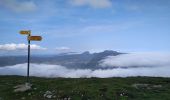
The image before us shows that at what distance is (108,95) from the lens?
32406mm

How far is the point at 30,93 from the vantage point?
110ft

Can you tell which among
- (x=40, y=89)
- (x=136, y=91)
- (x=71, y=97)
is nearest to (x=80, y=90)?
(x=71, y=97)

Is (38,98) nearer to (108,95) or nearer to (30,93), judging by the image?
(30,93)

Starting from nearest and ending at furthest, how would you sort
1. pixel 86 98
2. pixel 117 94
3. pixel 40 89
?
pixel 86 98
pixel 117 94
pixel 40 89

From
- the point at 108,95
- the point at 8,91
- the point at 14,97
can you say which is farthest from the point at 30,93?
the point at 108,95

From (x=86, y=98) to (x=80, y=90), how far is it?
331 cm

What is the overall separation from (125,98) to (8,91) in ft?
51.6

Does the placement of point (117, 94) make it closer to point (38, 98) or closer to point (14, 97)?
point (38, 98)

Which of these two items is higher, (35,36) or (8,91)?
(35,36)

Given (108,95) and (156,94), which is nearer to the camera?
(108,95)

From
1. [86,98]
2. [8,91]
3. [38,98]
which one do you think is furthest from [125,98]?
[8,91]

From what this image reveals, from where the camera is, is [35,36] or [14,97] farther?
[35,36]

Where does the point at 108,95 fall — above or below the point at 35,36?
below

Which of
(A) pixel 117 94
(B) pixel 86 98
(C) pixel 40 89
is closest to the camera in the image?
(B) pixel 86 98
